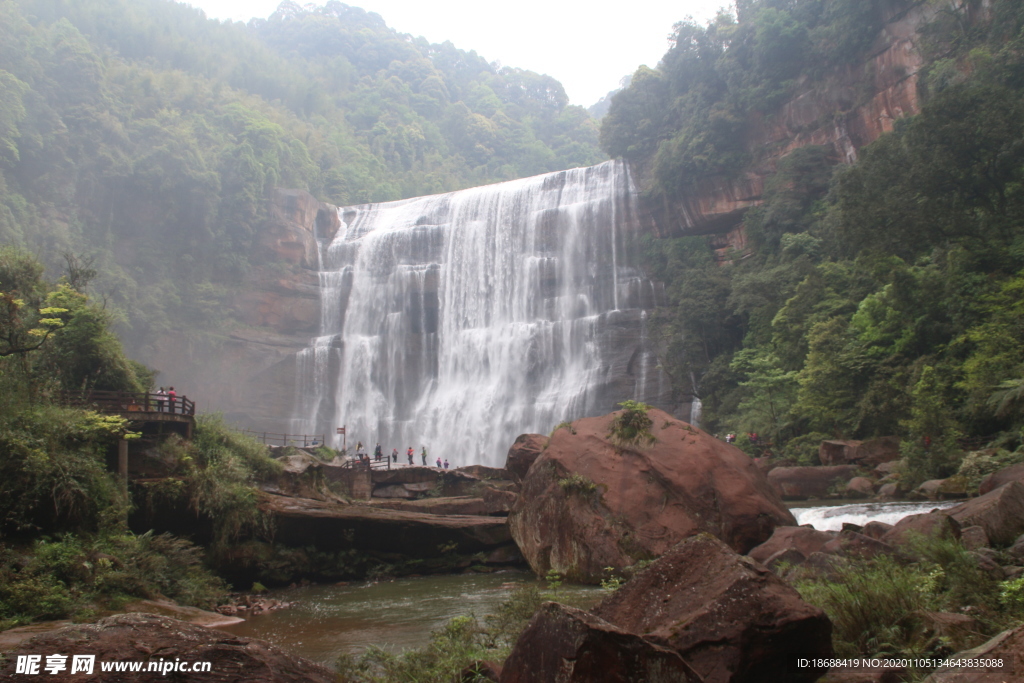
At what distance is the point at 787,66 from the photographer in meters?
A: 35.7

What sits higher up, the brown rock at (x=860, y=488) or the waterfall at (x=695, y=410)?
the waterfall at (x=695, y=410)

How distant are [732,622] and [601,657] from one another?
1147mm

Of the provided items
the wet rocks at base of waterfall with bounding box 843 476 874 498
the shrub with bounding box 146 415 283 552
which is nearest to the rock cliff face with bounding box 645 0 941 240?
the wet rocks at base of waterfall with bounding box 843 476 874 498

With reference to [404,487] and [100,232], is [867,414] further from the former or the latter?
[100,232]

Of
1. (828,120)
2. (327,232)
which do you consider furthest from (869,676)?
(327,232)

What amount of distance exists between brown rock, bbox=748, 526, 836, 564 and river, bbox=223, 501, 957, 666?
7.84 feet

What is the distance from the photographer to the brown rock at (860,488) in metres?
16.5

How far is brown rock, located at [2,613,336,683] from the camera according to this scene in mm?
3568

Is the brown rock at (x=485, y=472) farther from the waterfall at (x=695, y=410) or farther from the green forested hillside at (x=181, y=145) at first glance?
the green forested hillside at (x=181, y=145)

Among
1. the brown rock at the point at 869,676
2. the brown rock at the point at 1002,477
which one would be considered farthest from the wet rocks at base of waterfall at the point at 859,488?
the brown rock at the point at 869,676

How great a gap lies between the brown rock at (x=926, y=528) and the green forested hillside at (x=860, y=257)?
8010 mm

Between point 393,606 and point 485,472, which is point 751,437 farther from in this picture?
point 393,606

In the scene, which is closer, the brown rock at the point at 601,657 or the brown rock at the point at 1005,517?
the brown rock at the point at 601,657

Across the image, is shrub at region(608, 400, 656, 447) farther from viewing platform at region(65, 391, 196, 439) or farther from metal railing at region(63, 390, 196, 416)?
metal railing at region(63, 390, 196, 416)
